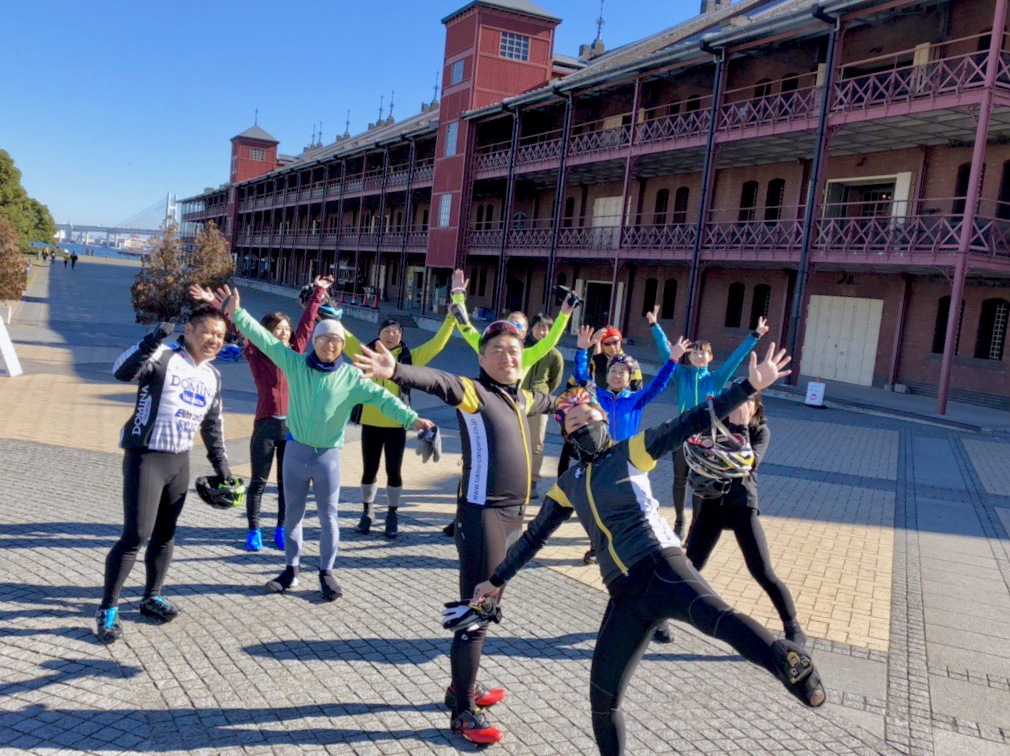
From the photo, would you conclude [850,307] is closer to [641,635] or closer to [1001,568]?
[1001,568]

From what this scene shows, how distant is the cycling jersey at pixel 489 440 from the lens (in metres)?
3.83

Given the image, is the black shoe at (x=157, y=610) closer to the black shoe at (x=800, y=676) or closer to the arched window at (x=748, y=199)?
the black shoe at (x=800, y=676)

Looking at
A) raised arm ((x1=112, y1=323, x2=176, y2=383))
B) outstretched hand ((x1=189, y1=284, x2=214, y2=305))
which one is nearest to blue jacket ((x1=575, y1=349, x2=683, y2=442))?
outstretched hand ((x1=189, y1=284, x2=214, y2=305))

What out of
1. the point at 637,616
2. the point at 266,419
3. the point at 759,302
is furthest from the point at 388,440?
the point at 759,302

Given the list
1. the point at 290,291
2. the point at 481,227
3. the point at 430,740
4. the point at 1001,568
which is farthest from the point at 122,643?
the point at 290,291

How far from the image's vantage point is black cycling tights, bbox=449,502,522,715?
3703 mm

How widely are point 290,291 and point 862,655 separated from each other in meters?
52.5

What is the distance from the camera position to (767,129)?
2136 cm

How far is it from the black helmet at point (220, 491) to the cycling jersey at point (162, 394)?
639mm

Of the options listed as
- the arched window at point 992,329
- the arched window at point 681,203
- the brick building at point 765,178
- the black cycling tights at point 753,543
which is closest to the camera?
the black cycling tights at point 753,543

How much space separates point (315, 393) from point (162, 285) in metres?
20.9

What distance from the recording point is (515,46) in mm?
36281

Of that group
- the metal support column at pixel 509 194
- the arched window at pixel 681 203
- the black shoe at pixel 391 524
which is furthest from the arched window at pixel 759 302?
the black shoe at pixel 391 524

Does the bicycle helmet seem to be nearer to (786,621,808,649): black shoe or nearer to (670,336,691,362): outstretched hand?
(786,621,808,649): black shoe
